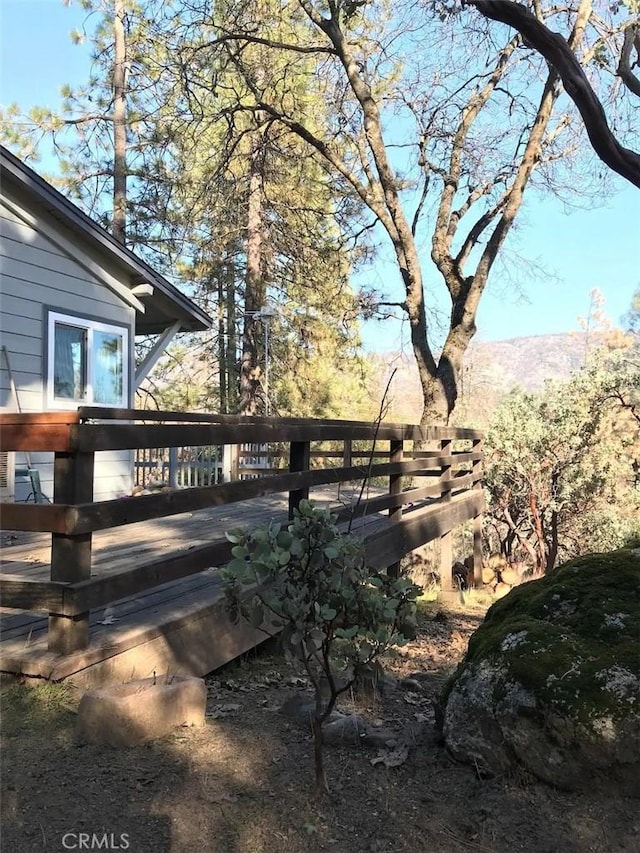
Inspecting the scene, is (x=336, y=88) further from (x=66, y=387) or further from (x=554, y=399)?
(x=66, y=387)

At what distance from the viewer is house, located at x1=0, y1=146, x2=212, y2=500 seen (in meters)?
6.75

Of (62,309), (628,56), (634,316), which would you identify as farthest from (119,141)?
(634,316)

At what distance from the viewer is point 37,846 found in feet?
6.09

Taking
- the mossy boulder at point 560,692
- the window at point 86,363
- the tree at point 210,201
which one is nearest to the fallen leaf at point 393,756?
the mossy boulder at point 560,692

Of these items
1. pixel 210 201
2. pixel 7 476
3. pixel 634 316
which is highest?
pixel 634 316

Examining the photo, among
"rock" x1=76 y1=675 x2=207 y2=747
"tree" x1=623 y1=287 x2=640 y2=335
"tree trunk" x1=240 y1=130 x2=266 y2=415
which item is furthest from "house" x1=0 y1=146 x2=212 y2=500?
"tree" x1=623 y1=287 x2=640 y2=335

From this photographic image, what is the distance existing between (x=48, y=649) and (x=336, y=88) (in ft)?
37.6

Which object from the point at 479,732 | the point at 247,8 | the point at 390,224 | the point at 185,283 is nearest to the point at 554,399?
the point at 390,224

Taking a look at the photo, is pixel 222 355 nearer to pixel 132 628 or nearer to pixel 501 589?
pixel 501 589

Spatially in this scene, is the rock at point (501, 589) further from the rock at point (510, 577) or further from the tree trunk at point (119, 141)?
the tree trunk at point (119, 141)

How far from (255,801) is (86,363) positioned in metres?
6.46

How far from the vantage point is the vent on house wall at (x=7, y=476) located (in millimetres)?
6777

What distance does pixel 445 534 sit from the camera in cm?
830

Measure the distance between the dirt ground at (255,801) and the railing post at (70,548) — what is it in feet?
0.69
